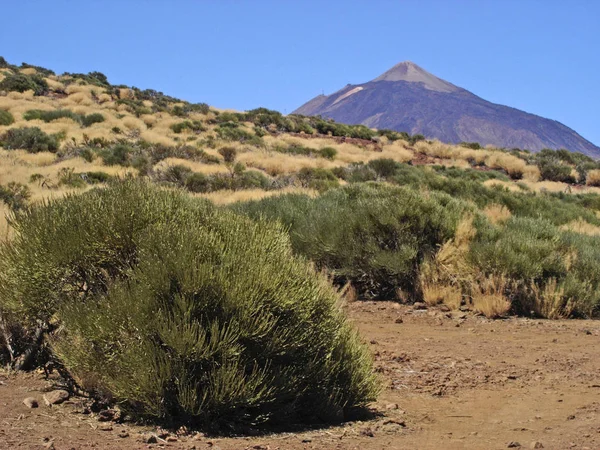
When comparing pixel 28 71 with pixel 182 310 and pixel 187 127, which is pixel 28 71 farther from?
pixel 182 310

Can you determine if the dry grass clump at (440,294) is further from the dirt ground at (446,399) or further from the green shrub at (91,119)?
the green shrub at (91,119)

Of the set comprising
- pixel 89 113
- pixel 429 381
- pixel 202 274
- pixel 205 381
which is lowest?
pixel 429 381

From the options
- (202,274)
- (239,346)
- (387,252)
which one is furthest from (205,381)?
(387,252)

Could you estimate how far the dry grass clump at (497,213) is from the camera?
16.4 metres

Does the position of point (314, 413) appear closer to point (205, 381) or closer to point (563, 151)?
point (205, 381)

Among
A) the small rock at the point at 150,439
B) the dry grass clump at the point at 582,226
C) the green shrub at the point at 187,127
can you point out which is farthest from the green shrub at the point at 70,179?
the green shrub at the point at 187,127

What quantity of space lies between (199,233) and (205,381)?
1.10 meters

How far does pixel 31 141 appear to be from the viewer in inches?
1115

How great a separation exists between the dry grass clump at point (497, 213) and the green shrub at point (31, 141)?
18.8 meters

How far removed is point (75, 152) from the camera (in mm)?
27453

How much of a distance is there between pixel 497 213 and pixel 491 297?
26.8 feet

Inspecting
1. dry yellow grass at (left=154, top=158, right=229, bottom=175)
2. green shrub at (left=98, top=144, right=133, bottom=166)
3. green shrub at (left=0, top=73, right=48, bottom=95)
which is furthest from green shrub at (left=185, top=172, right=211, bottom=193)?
green shrub at (left=0, top=73, right=48, bottom=95)

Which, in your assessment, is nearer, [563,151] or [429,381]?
[429,381]

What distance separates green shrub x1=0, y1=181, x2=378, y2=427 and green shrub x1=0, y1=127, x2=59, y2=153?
24.2 meters
